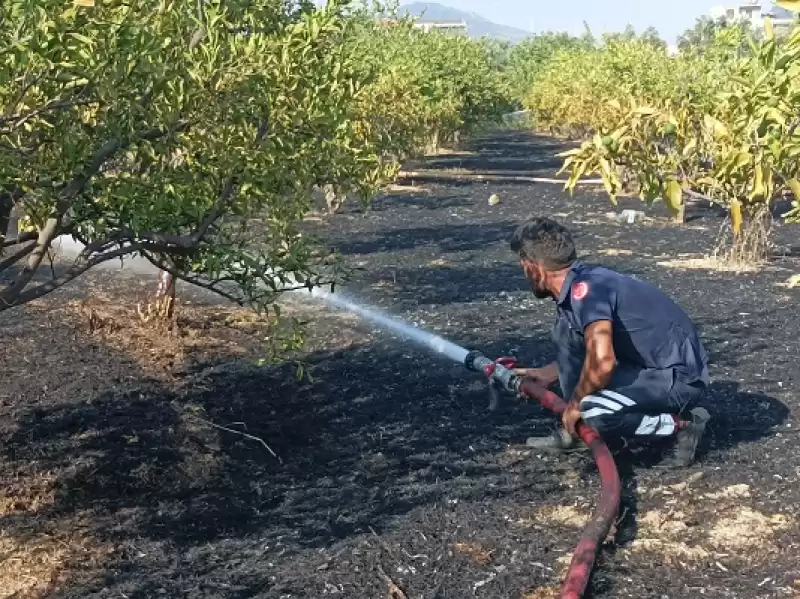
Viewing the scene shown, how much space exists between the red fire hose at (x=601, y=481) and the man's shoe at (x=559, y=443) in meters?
0.19

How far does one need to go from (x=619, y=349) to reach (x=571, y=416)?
1.42 feet

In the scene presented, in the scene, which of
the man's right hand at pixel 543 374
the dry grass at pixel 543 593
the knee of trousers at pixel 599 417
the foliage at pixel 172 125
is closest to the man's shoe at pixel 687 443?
the knee of trousers at pixel 599 417

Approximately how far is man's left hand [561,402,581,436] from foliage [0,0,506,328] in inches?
51.8

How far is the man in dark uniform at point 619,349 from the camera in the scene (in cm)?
468

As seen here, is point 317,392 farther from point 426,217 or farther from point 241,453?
point 426,217

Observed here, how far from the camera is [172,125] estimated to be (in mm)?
3512

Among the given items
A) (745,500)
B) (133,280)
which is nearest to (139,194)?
(745,500)

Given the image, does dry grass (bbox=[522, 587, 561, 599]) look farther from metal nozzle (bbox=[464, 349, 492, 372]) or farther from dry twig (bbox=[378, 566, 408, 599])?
metal nozzle (bbox=[464, 349, 492, 372])

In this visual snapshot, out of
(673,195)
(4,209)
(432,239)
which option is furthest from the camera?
(432,239)

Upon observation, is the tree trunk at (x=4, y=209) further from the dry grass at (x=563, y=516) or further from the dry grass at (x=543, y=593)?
the dry grass at (x=563, y=516)

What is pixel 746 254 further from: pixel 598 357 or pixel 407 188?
pixel 407 188

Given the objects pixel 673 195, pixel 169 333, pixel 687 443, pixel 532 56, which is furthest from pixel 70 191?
pixel 532 56

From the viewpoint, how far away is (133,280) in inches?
398

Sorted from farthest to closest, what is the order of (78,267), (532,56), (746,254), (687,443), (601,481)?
(532,56) < (746,254) < (687,443) < (601,481) < (78,267)
